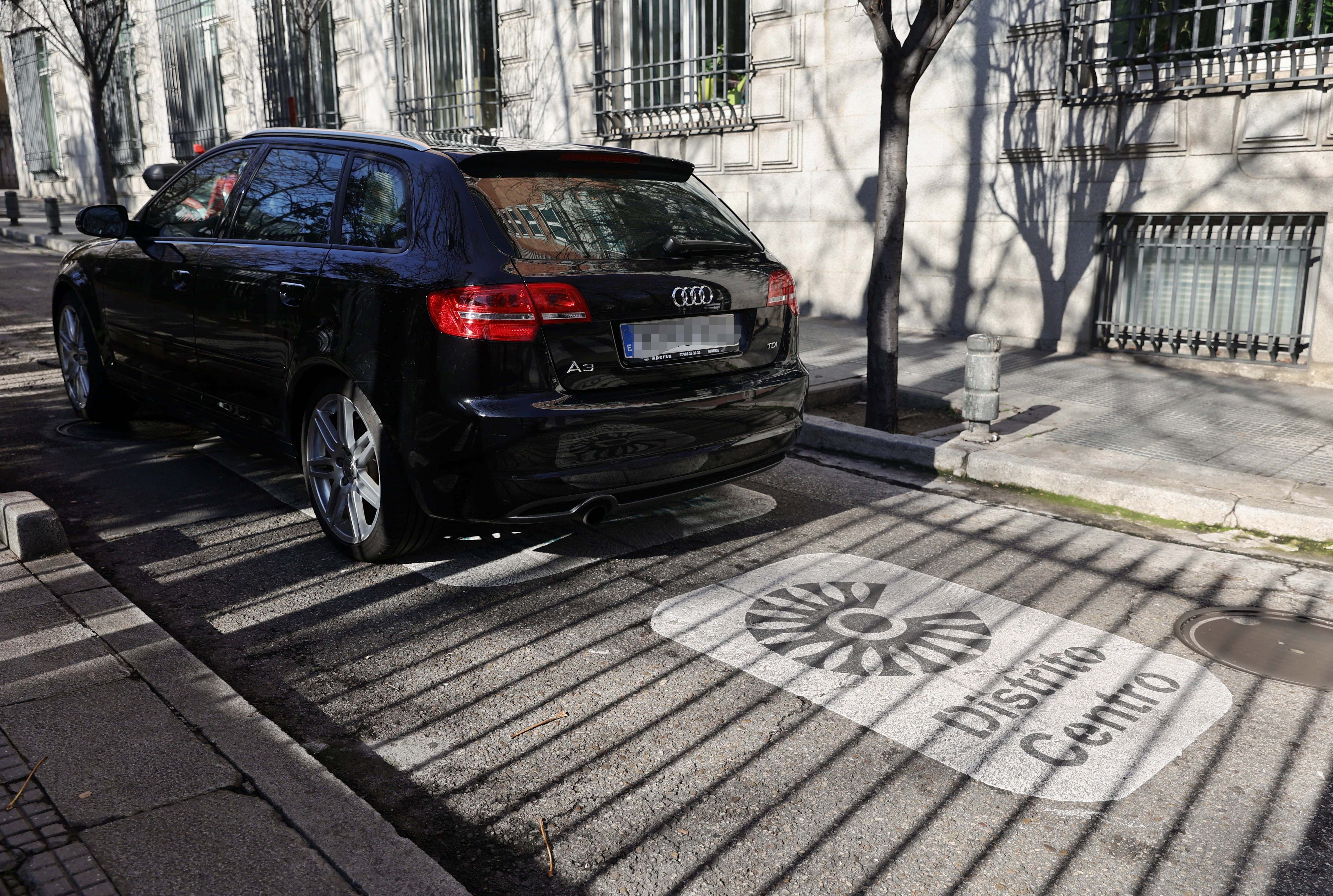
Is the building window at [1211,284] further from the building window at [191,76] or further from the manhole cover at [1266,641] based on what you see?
the building window at [191,76]

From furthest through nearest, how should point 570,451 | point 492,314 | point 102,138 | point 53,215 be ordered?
point 53,215
point 102,138
point 570,451
point 492,314

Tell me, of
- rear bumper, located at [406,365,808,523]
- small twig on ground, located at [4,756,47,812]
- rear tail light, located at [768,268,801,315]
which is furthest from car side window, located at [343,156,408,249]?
small twig on ground, located at [4,756,47,812]

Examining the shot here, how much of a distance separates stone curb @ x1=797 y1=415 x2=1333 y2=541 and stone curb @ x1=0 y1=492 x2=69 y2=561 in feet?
13.7

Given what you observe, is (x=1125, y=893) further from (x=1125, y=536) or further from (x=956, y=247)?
(x=956, y=247)

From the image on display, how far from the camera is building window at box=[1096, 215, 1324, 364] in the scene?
870cm

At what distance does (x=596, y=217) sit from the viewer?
4.41 meters

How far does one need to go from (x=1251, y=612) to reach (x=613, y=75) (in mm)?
12061

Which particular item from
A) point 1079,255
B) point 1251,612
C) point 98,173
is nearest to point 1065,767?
point 1251,612

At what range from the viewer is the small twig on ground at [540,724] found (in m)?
3.27

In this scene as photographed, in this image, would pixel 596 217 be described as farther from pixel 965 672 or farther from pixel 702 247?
pixel 965 672

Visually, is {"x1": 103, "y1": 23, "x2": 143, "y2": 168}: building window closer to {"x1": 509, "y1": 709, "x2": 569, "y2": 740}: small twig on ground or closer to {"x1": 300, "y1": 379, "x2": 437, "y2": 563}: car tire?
{"x1": 300, "y1": 379, "x2": 437, "y2": 563}: car tire

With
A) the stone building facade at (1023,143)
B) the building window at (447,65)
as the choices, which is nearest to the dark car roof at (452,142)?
the stone building facade at (1023,143)

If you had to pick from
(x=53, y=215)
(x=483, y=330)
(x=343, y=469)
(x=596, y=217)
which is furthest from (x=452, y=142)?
(x=53, y=215)

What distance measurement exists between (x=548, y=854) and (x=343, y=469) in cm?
239
